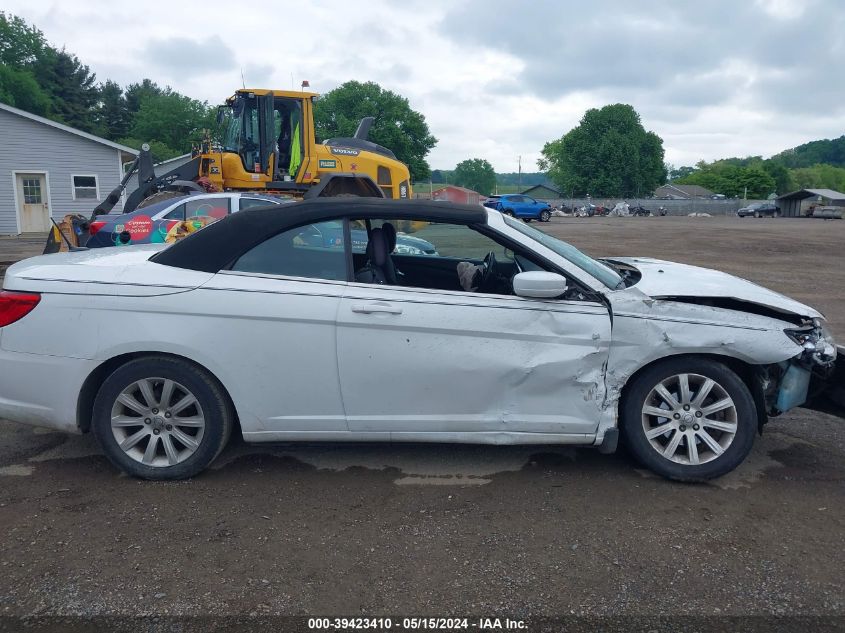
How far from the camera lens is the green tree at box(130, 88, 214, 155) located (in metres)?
70.6

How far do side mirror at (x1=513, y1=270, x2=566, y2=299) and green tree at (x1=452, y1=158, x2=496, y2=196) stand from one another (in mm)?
153935

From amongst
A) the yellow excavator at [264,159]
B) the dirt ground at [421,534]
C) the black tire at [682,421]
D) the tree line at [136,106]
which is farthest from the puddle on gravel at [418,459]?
the tree line at [136,106]

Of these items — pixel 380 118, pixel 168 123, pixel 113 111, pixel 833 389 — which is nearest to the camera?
pixel 833 389

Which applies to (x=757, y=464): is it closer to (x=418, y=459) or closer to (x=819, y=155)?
(x=418, y=459)

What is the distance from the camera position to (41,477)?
12.8 ft

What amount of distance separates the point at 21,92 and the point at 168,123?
15.1m

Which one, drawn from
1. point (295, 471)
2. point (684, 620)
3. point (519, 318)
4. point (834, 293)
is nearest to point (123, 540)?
point (295, 471)

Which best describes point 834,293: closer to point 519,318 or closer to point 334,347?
point 519,318

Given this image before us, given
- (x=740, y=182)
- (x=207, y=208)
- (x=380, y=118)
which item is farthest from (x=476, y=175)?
(x=207, y=208)

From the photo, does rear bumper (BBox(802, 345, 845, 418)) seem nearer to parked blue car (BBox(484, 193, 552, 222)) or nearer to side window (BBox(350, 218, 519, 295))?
side window (BBox(350, 218, 519, 295))

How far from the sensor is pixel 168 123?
70.9 m

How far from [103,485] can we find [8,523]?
0.52 metres

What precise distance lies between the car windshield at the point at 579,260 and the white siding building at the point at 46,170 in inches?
969

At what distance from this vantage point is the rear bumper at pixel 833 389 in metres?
4.20
